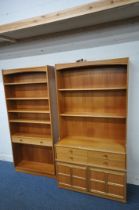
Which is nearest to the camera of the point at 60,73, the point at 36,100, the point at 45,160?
the point at 60,73

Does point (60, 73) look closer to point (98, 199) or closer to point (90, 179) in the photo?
point (90, 179)

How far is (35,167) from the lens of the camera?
296 cm

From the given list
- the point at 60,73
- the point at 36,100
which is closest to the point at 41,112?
the point at 36,100

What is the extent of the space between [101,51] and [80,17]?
1.98ft

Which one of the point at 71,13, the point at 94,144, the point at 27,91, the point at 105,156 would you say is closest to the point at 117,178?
the point at 105,156

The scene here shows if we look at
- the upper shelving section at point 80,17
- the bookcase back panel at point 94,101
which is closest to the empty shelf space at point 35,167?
the bookcase back panel at point 94,101

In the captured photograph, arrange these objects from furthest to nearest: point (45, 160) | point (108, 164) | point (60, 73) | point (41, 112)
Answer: point (45, 160) → point (41, 112) → point (60, 73) → point (108, 164)

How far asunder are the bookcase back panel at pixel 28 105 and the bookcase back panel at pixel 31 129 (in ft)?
1.07

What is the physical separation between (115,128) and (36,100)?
1.44 metres

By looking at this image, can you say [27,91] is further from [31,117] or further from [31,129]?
[31,129]

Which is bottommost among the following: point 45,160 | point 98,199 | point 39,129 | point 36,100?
point 98,199

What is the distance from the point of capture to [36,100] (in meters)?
2.83

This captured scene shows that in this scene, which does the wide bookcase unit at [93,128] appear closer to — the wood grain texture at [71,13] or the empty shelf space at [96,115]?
the empty shelf space at [96,115]

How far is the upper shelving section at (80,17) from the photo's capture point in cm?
169
